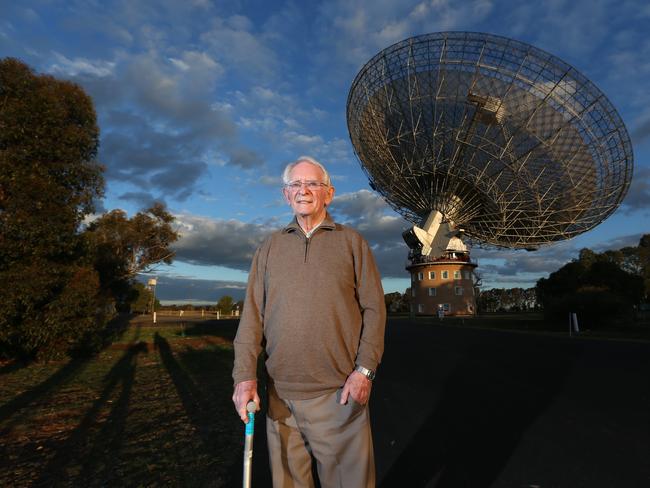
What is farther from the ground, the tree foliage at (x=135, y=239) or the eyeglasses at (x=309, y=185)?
the tree foliage at (x=135, y=239)

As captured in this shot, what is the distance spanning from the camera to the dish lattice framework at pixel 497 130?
78.8 ft

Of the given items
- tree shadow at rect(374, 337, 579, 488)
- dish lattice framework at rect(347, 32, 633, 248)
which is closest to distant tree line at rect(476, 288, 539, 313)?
dish lattice framework at rect(347, 32, 633, 248)

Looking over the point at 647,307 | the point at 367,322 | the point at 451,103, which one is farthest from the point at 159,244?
the point at 647,307

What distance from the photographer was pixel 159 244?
3325cm

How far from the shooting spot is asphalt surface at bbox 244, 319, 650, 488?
3.85m

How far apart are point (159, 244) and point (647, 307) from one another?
217 ft

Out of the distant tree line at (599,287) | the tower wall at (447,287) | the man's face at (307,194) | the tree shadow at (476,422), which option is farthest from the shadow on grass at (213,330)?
the tower wall at (447,287)

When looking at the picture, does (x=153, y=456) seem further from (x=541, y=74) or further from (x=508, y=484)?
(x=541, y=74)

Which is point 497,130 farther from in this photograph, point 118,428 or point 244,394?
point 244,394

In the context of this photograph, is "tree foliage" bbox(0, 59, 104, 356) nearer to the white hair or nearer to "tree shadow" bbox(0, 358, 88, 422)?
"tree shadow" bbox(0, 358, 88, 422)

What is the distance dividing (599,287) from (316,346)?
37014 mm

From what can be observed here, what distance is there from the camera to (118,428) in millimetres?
5258

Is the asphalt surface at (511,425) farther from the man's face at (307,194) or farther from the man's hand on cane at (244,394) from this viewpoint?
the man's face at (307,194)

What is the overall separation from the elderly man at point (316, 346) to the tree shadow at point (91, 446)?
230 cm
